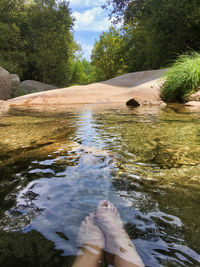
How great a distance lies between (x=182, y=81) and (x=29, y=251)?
6.27m

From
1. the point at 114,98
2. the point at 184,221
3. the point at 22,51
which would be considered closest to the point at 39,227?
→ the point at 184,221

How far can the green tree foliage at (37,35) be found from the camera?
14.7 meters

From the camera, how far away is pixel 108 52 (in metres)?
20.3

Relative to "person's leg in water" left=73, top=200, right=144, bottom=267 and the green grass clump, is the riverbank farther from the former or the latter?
"person's leg in water" left=73, top=200, right=144, bottom=267

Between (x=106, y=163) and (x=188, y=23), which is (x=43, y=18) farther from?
(x=106, y=163)

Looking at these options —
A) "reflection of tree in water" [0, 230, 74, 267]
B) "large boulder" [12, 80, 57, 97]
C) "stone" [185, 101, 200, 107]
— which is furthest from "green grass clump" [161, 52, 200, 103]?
"large boulder" [12, 80, 57, 97]

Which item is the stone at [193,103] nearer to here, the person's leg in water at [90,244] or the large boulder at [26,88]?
the person's leg in water at [90,244]

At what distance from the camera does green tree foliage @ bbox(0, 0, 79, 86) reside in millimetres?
14734

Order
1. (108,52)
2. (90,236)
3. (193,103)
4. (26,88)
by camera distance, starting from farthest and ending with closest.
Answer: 1. (108,52)
2. (26,88)
3. (193,103)
4. (90,236)

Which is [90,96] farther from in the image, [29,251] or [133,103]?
[29,251]

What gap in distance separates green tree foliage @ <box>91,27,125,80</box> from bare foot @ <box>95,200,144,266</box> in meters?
20.0

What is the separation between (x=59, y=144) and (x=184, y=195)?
1.36 meters

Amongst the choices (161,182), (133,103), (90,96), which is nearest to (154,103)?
(133,103)

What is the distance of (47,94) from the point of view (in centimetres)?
709
